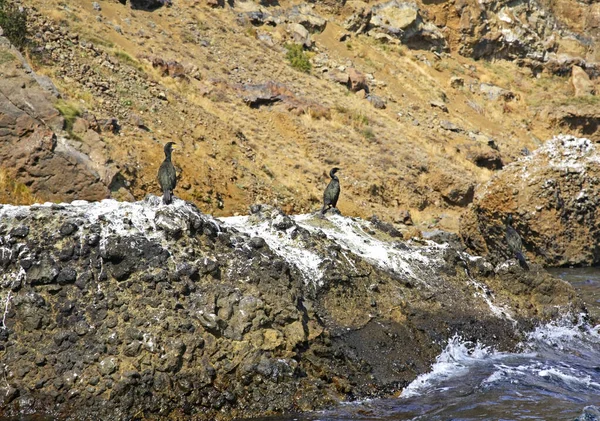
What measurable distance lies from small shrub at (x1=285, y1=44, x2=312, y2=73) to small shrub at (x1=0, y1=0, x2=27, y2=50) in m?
11.8

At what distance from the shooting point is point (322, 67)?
29.2 m

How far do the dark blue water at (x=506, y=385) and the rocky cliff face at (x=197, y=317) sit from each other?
0.21 m

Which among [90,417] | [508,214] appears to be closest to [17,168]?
[90,417]

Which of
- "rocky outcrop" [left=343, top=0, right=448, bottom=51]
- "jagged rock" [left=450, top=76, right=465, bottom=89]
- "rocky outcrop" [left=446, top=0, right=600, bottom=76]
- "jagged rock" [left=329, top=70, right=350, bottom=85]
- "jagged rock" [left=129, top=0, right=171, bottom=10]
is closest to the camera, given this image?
"jagged rock" [left=129, top=0, right=171, bottom=10]

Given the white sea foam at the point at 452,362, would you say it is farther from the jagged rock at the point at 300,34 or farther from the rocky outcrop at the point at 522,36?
the rocky outcrop at the point at 522,36

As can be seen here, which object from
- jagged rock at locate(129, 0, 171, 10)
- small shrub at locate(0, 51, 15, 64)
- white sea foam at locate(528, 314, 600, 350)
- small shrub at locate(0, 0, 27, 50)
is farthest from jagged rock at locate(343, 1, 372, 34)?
white sea foam at locate(528, 314, 600, 350)

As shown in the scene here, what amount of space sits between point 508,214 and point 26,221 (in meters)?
10.2

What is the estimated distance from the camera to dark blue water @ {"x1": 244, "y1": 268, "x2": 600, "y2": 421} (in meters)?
6.75

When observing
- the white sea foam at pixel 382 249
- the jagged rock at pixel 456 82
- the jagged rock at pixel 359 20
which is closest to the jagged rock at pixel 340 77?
the jagged rock at pixel 359 20

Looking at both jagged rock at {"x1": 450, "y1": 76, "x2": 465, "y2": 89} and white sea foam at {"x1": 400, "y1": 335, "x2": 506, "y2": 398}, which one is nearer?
white sea foam at {"x1": 400, "y1": 335, "x2": 506, "y2": 398}

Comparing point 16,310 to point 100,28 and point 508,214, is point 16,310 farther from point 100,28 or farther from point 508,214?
point 100,28

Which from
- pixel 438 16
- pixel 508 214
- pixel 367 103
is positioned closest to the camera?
pixel 508 214

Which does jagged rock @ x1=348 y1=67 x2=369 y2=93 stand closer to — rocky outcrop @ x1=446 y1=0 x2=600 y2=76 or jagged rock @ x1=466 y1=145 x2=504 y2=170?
jagged rock @ x1=466 y1=145 x2=504 y2=170

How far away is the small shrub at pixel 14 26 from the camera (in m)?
17.9
